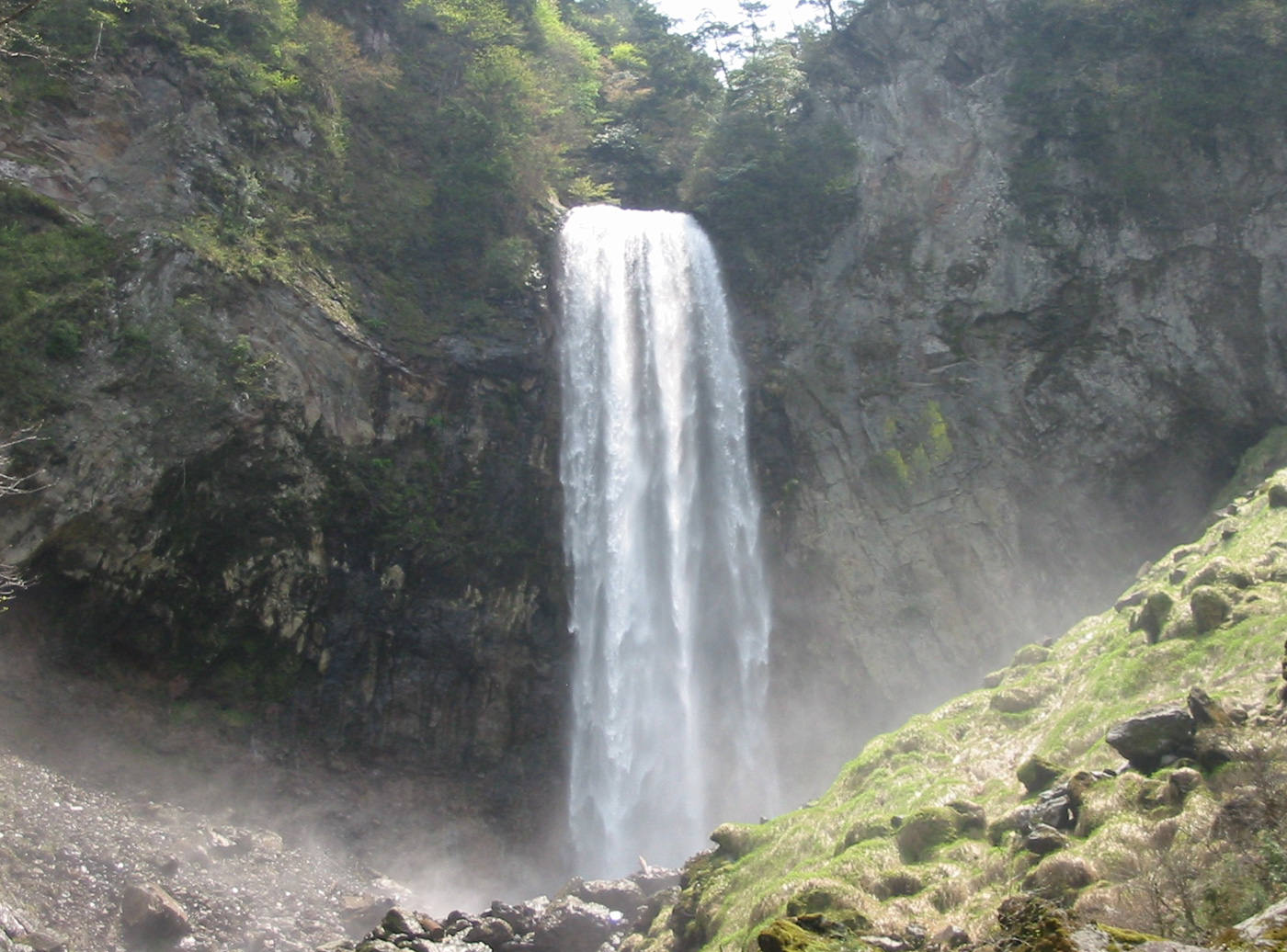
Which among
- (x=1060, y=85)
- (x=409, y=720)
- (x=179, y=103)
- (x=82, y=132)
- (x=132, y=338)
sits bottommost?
(x=409, y=720)

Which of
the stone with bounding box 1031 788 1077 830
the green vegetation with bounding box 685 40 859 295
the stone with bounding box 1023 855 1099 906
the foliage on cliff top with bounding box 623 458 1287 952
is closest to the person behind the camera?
the foliage on cliff top with bounding box 623 458 1287 952

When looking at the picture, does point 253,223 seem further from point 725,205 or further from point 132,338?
point 725,205

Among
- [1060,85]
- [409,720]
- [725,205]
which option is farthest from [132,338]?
[1060,85]

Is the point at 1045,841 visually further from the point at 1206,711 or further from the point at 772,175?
the point at 772,175

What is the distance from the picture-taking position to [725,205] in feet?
99.0

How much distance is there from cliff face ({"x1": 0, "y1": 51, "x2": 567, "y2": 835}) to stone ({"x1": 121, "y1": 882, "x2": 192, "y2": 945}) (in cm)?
476

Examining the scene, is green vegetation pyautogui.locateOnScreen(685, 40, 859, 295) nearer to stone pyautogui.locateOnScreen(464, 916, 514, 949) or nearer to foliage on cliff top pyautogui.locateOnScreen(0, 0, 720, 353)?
foliage on cliff top pyautogui.locateOnScreen(0, 0, 720, 353)

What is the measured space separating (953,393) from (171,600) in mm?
20104

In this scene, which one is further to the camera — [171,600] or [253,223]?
[253,223]

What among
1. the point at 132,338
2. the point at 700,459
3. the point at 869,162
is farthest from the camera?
the point at 869,162

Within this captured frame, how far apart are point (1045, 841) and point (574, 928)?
8.76m

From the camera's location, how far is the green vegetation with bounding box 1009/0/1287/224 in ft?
87.9

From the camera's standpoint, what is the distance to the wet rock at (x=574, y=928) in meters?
15.1

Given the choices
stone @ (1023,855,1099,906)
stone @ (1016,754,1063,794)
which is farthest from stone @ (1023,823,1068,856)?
stone @ (1016,754,1063,794)
